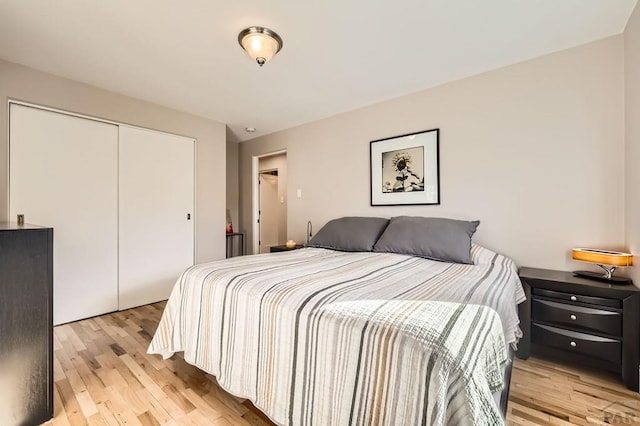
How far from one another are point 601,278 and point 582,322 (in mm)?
340

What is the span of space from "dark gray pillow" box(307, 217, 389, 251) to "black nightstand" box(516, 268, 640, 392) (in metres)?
1.19

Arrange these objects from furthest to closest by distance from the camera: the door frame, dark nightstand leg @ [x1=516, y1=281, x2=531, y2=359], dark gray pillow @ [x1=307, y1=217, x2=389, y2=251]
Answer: the door frame → dark gray pillow @ [x1=307, y1=217, x2=389, y2=251] → dark nightstand leg @ [x1=516, y1=281, x2=531, y2=359]

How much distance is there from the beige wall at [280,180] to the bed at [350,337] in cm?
349

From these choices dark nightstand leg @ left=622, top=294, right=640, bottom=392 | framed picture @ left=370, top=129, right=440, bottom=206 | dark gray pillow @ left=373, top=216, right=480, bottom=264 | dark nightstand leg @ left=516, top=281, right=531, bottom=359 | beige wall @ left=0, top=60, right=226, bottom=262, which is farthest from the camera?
framed picture @ left=370, top=129, right=440, bottom=206

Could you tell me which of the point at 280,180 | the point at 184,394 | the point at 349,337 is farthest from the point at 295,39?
the point at 280,180

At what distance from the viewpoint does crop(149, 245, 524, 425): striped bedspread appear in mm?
Answer: 828

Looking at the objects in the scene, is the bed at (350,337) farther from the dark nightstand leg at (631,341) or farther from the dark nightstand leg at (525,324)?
the dark nightstand leg at (631,341)

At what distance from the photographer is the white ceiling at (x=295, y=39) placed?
5.57 feet

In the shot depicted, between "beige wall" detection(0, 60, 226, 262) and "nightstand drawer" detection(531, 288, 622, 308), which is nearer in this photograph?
"nightstand drawer" detection(531, 288, 622, 308)

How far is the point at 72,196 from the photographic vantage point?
2652 mm

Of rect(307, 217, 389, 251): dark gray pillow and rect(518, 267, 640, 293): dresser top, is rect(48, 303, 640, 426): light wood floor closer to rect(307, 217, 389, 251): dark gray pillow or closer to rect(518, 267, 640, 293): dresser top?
rect(518, 267, 640, 293): dresser top

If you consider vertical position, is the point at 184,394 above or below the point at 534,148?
below

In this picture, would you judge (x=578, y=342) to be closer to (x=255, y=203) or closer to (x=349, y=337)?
(x=349, y=337)

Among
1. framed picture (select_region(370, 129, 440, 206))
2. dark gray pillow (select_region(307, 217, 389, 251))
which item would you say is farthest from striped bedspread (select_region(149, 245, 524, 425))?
framed picture (select_region(370, 129, 440, 206))
